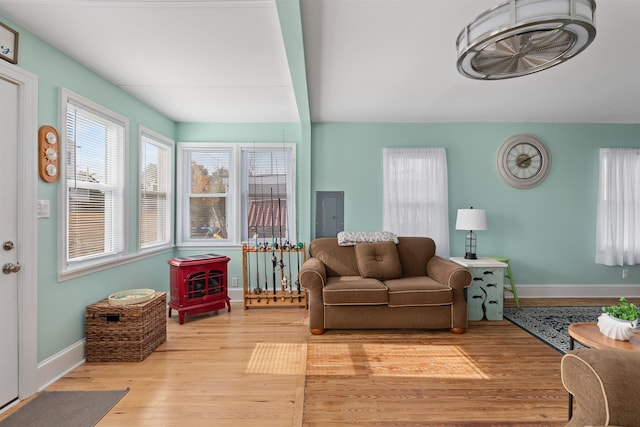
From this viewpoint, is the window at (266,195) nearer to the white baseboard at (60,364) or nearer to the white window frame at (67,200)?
the white window frame at (67,200)

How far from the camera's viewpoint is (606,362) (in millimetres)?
1200

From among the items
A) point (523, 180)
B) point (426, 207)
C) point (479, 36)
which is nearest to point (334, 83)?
point (479, 36)

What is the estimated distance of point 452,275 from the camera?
10.3 ft

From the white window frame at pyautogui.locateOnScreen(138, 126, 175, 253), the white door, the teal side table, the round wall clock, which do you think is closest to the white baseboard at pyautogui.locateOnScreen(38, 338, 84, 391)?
the white door

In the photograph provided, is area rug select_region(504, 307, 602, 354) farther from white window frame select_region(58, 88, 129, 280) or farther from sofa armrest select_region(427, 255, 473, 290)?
white window frame select_region(58, 88, 129, 280)

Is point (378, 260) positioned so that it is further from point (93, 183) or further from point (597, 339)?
point (93, 183)

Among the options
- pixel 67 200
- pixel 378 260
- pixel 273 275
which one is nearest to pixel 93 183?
pixel 67 200

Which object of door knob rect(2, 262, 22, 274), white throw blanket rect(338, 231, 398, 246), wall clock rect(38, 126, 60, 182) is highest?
wall clock rect(38, 126, 60, 182)

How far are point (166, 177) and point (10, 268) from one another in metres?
2.25

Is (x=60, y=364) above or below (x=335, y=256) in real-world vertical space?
below

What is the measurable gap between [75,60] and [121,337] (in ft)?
7.38

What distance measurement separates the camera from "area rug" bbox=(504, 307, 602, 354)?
302 centimetres

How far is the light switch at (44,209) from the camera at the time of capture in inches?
Result: 87.0

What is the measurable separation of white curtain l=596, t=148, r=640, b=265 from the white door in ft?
20.3
